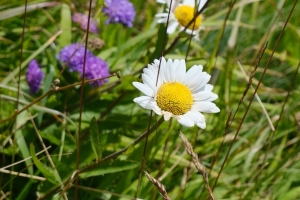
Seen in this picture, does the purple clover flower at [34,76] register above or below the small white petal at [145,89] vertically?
above

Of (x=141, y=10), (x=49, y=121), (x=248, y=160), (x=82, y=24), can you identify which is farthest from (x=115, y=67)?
(x=141, y=10)

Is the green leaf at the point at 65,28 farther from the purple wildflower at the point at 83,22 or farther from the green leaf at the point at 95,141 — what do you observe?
the green leaf at the point at 95,141

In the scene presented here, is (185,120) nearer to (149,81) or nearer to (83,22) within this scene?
(149,81)

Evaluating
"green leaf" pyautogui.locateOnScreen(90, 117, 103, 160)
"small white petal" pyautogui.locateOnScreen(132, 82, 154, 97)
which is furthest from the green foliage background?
"small white petal" pyautogui.locateOnScreen(132, 82, 154, 97)

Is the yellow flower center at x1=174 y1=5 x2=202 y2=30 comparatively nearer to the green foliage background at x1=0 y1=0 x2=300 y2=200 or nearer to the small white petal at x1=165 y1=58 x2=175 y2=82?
the green foliage background at x1=0 y1=0 x2=300 y2=200

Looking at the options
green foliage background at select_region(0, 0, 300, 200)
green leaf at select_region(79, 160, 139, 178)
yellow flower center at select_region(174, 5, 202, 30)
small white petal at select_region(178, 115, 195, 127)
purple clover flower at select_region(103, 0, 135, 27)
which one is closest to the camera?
small white petal at select_region(178, 115, 195, 127)

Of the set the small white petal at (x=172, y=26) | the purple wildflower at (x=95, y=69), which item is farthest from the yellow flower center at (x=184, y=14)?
the purple wildflower at (x=95, y=69)

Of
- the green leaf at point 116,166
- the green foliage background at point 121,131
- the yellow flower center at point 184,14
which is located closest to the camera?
the green leaf at point 116,166

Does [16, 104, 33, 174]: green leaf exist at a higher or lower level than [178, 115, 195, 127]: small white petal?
lower
